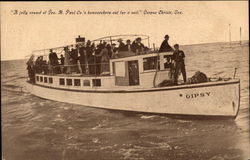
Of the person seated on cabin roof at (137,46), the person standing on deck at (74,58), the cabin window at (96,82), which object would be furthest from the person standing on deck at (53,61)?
the person seated on cabin roof at (137,46)

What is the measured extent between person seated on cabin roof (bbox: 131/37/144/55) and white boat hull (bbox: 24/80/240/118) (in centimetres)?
30

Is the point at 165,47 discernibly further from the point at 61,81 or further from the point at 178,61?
the point at 61,81

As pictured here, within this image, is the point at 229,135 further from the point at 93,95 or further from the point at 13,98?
the point at 13,98

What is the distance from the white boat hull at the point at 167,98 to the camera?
275 centimetres

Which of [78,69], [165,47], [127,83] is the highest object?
[165,47]

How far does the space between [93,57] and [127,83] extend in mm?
331

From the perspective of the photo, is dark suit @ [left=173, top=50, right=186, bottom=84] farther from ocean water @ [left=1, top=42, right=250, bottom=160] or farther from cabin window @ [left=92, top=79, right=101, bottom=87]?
cabin window @ [left=92, top=79, right=101, bottom=87]

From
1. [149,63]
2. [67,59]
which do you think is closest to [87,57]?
[67,59]

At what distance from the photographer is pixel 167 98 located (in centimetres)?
284

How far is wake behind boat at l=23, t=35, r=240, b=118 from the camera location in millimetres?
2744

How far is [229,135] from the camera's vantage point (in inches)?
117

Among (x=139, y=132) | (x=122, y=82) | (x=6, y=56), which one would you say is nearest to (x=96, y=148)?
(x=139, y=132)

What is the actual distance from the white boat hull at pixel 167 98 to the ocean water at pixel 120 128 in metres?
0.06

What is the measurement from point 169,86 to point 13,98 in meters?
1.16
